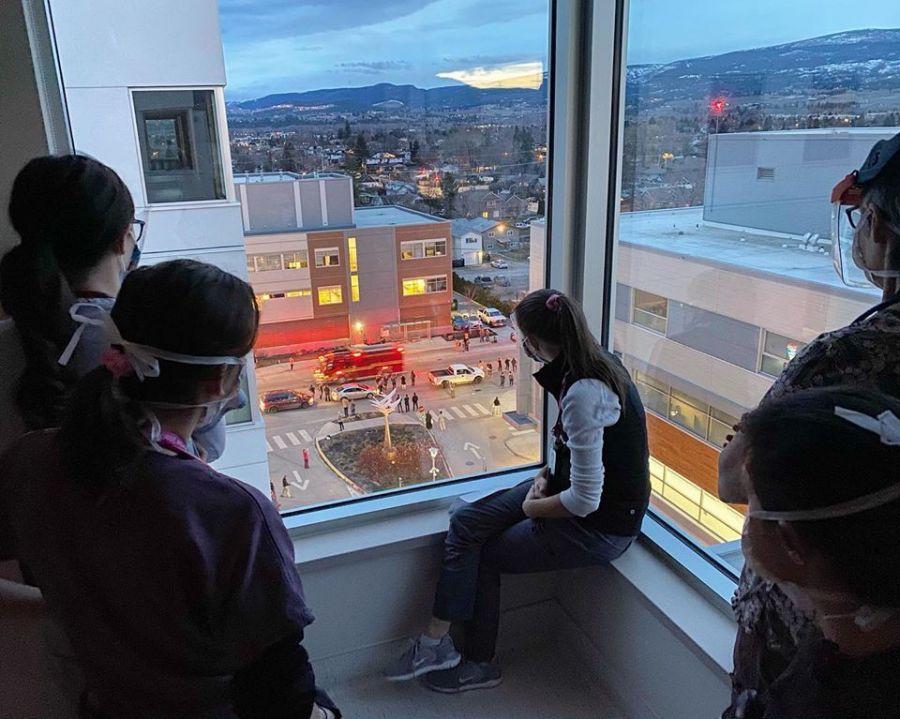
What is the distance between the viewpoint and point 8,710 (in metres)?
1.45

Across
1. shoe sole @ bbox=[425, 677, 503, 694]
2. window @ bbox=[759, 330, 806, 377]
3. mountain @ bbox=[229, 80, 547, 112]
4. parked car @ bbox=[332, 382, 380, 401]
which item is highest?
mountain @ bbox=[229, 80, 547, 112]

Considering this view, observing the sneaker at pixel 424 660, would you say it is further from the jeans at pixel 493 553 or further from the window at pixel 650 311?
the window at pixel 650 311

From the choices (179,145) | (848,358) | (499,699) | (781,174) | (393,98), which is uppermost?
(393,98)

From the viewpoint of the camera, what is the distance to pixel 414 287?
6.91ft

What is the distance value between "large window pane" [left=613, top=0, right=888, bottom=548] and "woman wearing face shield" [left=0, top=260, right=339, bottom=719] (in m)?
1.21

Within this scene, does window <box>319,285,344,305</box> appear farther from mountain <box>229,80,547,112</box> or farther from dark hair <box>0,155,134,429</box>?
dark hair <box>0,155,134,429</box>

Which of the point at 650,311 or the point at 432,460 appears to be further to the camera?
the point at 432,460

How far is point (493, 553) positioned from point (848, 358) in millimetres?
1220

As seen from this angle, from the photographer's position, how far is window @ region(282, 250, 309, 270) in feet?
6.31

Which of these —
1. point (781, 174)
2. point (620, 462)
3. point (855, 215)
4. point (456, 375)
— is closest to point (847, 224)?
point (855, 215)

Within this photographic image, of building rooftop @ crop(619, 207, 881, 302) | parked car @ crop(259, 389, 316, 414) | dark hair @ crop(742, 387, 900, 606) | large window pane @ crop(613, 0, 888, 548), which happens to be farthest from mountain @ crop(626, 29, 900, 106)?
parked car @ crop(259, 389, 316, 414)

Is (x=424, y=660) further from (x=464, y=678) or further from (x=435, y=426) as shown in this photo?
(x=435, y=426)

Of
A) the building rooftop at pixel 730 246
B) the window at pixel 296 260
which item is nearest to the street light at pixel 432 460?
the window at pixel 296 260

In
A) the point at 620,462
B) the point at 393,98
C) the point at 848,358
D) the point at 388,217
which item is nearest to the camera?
the point at 848,358
